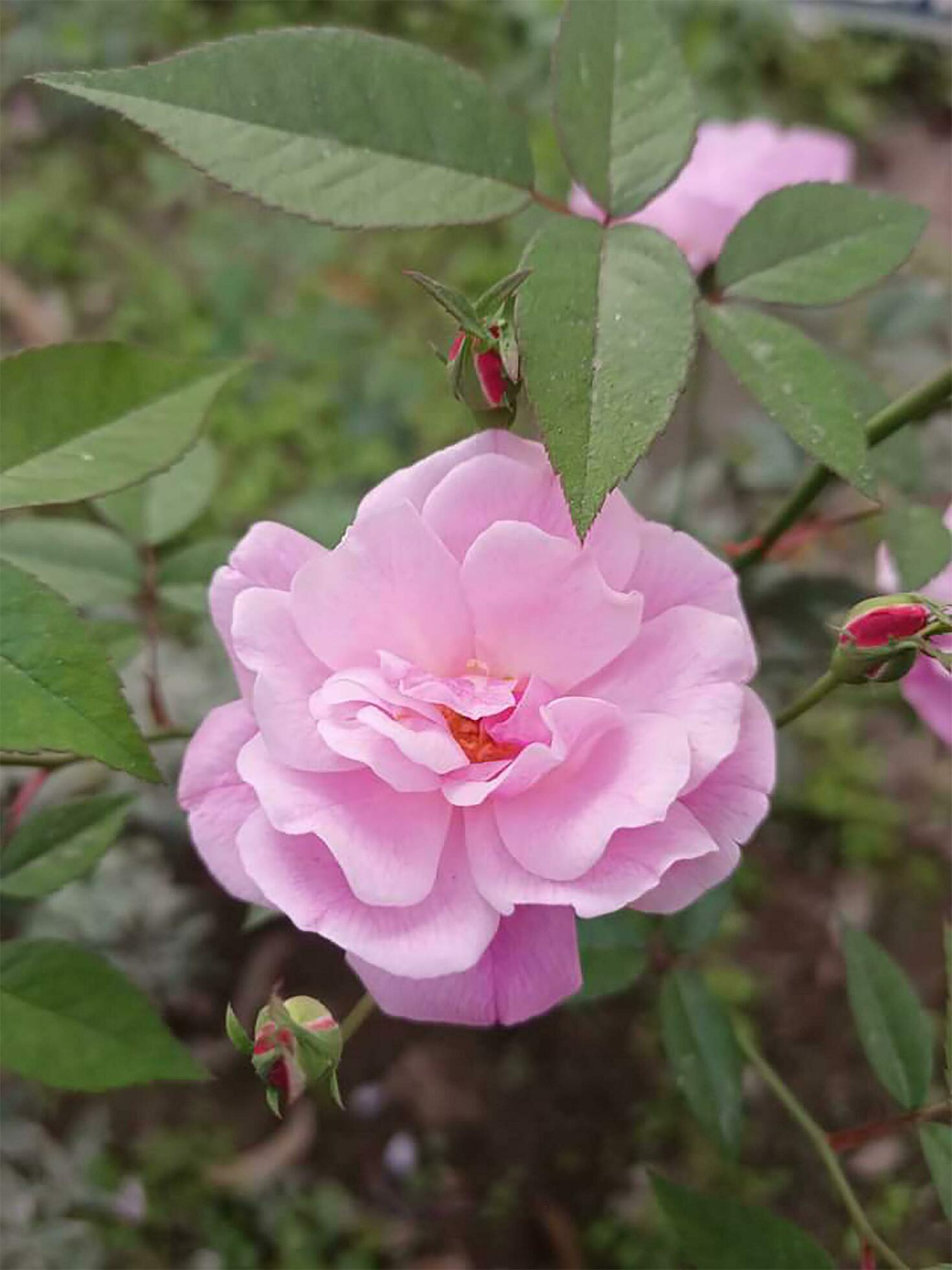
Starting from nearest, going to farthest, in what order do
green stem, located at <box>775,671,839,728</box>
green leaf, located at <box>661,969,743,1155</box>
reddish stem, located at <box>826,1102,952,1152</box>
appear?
green stem, located at <box>775,671,839,728</box>, reddish stem, located at <box>826,1102,952,1152</box>, green leaf, located at <box>661,969,743,1155</box>

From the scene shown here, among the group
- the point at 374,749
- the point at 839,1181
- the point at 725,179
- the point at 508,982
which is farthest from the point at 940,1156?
the point at 725,179

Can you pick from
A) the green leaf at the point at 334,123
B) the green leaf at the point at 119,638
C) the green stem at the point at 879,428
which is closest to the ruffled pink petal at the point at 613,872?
the green stem at the point at 879,428

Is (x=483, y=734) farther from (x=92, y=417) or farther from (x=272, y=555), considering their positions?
(x=92, y=417)

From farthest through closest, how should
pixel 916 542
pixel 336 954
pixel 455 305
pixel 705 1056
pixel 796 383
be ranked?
pixel 336 954, pixel 705 1056, pixel 916 542, pixel 796 383, pixel 455 305

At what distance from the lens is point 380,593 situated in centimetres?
52

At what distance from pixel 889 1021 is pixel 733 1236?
7.1 inches

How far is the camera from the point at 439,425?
175 cm

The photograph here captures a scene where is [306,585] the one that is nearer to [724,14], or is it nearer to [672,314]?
[672,314]

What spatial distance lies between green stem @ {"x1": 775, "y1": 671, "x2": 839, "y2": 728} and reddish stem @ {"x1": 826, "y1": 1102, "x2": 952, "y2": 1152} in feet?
0.80

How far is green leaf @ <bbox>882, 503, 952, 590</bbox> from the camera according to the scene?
0.70 metres

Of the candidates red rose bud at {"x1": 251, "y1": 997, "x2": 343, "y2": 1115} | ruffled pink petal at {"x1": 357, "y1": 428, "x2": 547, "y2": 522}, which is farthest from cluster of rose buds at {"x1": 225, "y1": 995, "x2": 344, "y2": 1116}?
ruffled pink petal at {"x1": 357, "y1": 428, "x2": 547, "y2": 522}

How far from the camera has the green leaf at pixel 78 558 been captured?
87 cm

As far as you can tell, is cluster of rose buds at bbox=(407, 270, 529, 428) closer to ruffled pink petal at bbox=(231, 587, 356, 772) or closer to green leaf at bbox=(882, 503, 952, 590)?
ruffled pink petal at bbox=(231, 587, 356, 772)

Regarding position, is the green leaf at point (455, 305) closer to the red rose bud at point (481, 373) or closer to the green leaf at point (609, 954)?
the red rose bud at point (481, 373)
